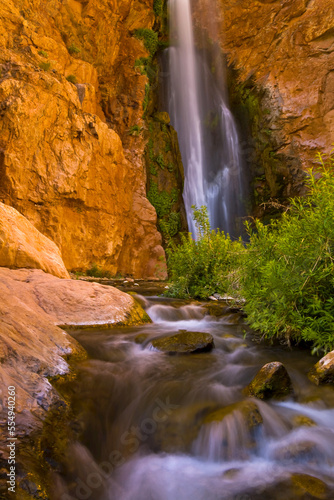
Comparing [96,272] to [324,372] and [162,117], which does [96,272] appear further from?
[324,372]

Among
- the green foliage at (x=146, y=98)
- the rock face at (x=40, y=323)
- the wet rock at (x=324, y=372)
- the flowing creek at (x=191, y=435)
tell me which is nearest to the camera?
the flowing creek at (x=191, y=435)

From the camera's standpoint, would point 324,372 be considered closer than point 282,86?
Yes

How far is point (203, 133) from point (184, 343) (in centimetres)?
1902

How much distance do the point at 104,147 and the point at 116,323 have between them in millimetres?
10963

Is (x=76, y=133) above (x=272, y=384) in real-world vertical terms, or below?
above

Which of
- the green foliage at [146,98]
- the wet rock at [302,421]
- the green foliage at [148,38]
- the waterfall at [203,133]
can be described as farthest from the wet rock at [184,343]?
the green foliage at [148,38]

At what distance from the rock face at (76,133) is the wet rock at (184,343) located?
5111mm

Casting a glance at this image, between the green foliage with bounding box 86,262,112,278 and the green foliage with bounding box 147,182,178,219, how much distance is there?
5.09 metres

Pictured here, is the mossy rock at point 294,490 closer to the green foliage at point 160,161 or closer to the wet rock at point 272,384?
the wet rock at point 272,384

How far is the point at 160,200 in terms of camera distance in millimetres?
17500

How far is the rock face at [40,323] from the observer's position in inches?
82.5

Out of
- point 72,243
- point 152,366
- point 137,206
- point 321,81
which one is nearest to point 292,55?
point 321,81

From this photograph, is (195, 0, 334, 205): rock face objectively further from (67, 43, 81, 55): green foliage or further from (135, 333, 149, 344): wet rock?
(135, 333, 149, 344): wet rock

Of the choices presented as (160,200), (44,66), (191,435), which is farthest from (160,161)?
(191,435)
